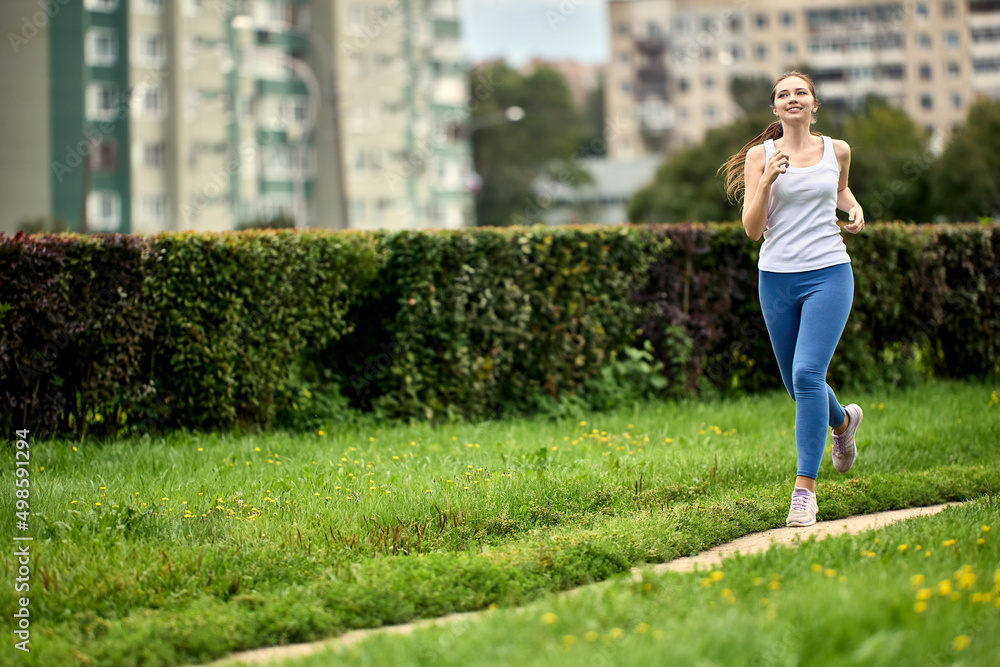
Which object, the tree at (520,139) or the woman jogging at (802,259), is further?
the tree at (520,139)

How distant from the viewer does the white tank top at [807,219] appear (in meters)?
5.07

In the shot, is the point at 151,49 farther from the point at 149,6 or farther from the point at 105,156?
the point at 105,156

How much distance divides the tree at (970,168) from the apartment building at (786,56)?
48403 mm

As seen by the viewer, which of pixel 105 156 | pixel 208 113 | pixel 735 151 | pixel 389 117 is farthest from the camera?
pixel 389 117

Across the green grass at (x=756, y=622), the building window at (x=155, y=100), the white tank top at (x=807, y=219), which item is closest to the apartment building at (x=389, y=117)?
the building window at (x=155, y=100)

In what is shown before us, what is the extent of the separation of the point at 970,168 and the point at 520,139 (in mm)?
45327

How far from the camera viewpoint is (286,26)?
2327 inches

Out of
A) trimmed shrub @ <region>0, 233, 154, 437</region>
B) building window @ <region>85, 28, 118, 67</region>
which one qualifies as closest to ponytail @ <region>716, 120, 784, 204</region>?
trimmed shrub @ <region>0, 233, 154, 437</region>

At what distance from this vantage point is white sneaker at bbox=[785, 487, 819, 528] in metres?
4.98

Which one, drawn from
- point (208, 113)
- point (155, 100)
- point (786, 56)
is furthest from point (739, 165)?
point (786, 56)

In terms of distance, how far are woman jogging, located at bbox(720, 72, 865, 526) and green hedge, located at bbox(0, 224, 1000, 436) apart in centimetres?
373

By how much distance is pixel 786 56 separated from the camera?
99688 mm

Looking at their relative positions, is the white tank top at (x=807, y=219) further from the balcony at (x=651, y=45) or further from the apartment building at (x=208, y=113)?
the balcony at (x=651, y=45)

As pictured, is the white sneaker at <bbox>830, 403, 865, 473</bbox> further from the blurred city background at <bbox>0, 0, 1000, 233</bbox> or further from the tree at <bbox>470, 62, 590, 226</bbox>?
the tree at <bbox>470, 62, 590, 226</bbox>
